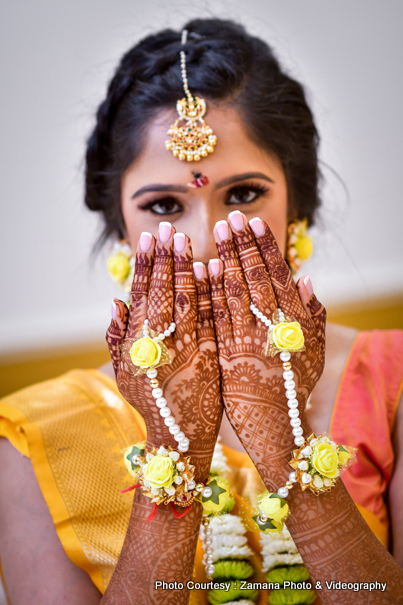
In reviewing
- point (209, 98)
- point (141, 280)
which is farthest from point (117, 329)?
point (209, 98)

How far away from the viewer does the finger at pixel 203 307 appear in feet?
2.50

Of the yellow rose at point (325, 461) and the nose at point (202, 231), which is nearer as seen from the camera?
the yellow rose at point (325, 461)

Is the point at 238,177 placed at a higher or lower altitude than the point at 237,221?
higher

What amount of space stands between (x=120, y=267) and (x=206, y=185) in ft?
1.30

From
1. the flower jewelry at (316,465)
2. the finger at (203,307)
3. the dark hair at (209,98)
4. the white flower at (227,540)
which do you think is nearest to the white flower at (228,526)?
the white flower at (227,540)

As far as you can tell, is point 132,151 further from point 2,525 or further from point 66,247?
point 66,247

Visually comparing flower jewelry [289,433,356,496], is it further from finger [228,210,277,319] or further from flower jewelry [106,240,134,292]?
flower jewelry [106,240,134,292]

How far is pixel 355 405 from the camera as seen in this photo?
1.16 m

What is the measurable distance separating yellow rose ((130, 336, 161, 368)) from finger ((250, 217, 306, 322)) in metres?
0.20

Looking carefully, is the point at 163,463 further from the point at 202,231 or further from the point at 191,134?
the point at 191,134

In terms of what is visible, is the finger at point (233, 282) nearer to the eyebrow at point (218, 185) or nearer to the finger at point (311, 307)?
the finger at point (311, 307)

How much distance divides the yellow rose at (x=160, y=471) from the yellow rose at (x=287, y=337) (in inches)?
9.3

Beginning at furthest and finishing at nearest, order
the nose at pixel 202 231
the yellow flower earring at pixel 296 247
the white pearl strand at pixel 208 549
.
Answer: the yellow flower earring at pixel 296 247, the nose at pixel 202 231, the white pearl strand at pixel 208 549

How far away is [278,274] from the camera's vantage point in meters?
0.75
